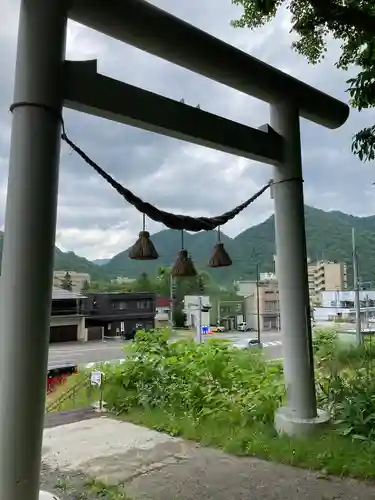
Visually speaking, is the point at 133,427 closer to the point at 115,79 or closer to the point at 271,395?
the point at 271,395

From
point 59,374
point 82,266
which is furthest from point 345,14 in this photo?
point 59,374

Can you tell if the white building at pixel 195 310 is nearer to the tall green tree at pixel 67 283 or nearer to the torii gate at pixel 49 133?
the tall green tree at pixel 67 283

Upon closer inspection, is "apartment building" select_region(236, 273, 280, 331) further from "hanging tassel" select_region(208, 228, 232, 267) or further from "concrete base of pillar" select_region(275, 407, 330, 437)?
"concrete base of pillar" select_region(275, 407, 330, 437)

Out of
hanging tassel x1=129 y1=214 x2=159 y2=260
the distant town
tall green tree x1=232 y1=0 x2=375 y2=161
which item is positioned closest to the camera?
hanging tassel x1=129 y1=214 x2=159 y2=260

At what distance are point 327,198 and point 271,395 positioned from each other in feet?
9.91

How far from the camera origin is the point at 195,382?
11.8 feet

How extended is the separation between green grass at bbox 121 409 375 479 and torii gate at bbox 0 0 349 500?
0.15m

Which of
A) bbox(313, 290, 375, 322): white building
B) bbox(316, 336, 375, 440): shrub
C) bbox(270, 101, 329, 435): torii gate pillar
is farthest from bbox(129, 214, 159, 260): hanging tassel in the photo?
bbox(313, 290, 375, 322): white building

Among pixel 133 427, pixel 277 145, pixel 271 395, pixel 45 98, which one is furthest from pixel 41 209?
pixel 271 395

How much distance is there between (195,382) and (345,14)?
281 cm

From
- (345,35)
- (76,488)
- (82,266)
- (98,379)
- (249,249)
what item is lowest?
(76,488)

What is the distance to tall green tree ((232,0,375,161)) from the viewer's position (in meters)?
2.41

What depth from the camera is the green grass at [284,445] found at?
2320 millimetres

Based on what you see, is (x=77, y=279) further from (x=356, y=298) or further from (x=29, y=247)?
(x=356, y=298)
